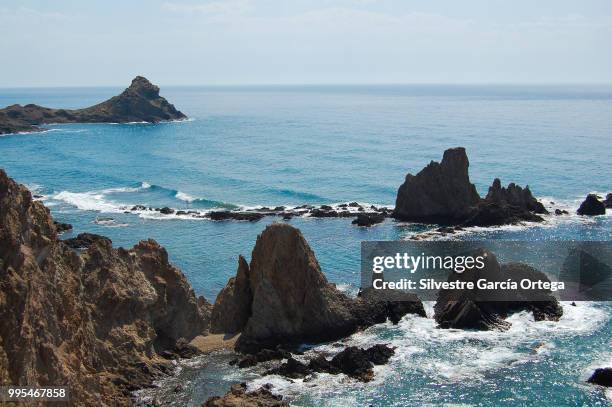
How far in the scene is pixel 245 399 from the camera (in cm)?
3303

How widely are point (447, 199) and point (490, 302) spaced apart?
34.7 meters

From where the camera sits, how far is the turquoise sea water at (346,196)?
37.6 metres

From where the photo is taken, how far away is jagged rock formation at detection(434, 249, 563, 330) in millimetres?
45719

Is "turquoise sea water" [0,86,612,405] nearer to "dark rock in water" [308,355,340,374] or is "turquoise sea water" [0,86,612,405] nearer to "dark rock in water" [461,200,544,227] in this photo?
"dark rock in water" [308,355,340,374]

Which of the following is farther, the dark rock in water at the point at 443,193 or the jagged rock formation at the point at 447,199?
the dark rock in water at the point at 443,193

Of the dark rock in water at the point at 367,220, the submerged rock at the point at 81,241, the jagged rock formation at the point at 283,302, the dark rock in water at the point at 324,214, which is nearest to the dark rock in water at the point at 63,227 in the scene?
the submerged rock at the point at 81,241

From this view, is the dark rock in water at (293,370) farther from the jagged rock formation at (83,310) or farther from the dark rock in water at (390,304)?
the dark rock in water at (390,304)

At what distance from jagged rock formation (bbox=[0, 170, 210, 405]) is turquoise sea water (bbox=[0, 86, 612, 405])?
3600mm

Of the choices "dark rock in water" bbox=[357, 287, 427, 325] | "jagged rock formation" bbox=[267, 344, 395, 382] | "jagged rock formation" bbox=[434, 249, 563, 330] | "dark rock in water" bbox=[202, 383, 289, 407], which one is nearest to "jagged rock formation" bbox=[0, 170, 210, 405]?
"dark rock in water" bbox=[202, 383, 289, 407]

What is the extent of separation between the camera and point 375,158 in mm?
135375

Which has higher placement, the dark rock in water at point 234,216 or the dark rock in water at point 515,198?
the dark rock in water at point 515,198

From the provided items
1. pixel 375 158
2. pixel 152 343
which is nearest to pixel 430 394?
pixel 152 343

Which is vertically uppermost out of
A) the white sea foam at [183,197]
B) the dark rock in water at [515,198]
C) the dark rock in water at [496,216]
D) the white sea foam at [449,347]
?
the dark rock in water at [515,198]

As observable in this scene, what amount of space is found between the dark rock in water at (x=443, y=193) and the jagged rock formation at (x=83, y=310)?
40.4 meters
